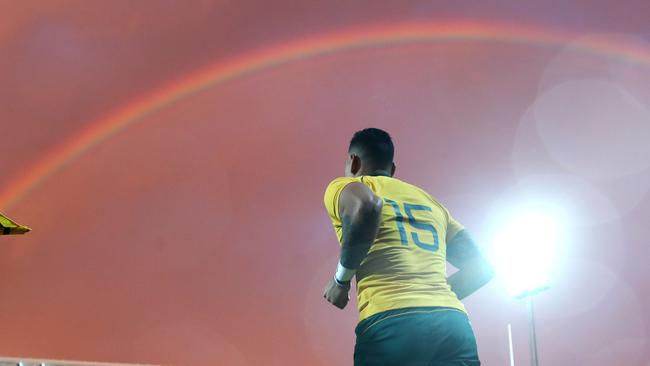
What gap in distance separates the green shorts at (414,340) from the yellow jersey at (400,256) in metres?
0.03

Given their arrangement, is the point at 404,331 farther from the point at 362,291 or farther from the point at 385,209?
the point at 385,209

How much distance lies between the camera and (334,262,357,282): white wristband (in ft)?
5.74

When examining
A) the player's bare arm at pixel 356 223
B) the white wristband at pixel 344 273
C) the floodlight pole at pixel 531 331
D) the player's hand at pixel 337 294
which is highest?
A: the floodlight pole at pixel 531 331

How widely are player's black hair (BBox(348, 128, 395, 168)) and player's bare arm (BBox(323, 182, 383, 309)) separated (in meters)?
0.37

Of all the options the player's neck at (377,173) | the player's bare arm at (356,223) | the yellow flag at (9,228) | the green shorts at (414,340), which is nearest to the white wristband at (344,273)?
the player's bare arm at (356,223)

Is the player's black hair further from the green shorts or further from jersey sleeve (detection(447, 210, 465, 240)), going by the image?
the green shorts

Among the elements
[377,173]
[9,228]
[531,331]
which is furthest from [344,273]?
[531,331]

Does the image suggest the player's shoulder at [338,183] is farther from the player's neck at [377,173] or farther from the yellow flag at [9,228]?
the yellow flag at [9,228]

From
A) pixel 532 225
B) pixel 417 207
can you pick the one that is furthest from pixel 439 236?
pixel 532 225

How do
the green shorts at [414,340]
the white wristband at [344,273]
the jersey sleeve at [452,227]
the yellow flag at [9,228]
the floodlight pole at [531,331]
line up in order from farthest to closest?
the floodlight pole at [531,331] < the yellow flag at [9,228] < the jersey sleeve at [452,227] < the white wristband at [344,273] < the green shorts at [414,340]

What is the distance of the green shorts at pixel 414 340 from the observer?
1640 millimetres

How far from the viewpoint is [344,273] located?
177cm

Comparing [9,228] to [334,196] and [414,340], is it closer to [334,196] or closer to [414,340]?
[334,196]

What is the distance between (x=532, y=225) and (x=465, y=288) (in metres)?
6.97
